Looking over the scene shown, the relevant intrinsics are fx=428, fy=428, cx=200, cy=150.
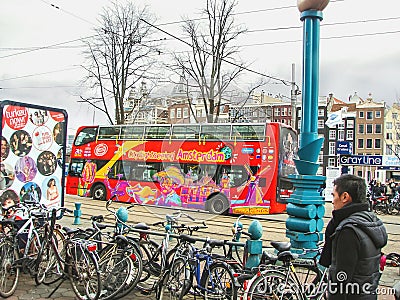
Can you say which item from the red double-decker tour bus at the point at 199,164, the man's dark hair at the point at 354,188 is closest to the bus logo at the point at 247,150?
the red double-decker tour bus at the point at 199,164

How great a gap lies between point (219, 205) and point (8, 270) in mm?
10585

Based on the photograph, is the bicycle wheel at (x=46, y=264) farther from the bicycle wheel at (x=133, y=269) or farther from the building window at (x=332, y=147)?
the building window at (x=332, y=147)

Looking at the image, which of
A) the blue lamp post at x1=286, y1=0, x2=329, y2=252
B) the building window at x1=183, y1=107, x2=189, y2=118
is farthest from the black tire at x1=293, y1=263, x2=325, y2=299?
the building window at x1=183, y1=107, x2=189, y2=118

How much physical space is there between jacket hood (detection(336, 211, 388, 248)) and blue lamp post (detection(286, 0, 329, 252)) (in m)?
2.77

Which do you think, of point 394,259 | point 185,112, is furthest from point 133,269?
point 185,112

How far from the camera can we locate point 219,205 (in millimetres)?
15328

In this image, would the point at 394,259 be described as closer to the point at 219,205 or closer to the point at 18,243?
the point at 18,243

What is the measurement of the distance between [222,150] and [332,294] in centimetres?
1234

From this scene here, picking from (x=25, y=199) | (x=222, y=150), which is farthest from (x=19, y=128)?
(x=222, y=150)

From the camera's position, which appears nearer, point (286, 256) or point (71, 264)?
point (286, 256)

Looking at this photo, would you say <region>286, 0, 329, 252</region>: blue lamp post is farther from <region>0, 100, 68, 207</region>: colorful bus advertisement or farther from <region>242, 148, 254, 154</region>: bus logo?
<region>242, 148, 254, 154</region>: bus logo

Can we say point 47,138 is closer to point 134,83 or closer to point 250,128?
point 250,128

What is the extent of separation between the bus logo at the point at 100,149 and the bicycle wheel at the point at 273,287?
50.6ft

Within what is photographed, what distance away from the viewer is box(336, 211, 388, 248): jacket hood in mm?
2786
